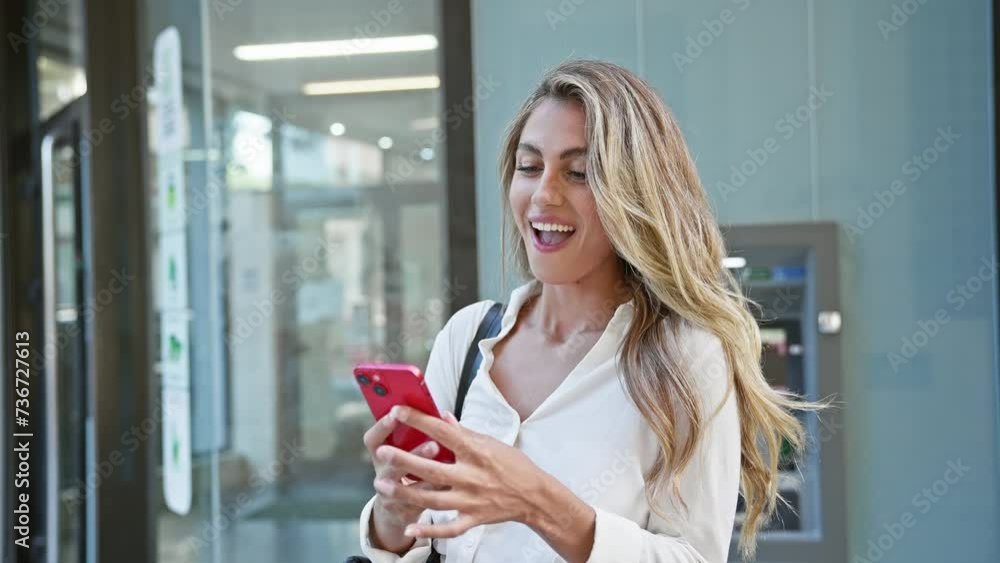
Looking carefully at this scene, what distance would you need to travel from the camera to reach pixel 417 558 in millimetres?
1694

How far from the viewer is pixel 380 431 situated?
139 cm

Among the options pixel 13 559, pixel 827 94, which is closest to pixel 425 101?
pixel 827 94

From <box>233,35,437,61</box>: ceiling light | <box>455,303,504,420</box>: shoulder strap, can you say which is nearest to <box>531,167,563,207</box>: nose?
<box>455,303,504,420</box>: shoulder strap

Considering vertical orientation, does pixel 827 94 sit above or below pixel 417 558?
above

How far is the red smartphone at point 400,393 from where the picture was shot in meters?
1.34

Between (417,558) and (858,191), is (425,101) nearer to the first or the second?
(858,191)

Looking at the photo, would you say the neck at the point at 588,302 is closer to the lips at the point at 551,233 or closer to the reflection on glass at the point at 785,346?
the lips at the point at 551,233

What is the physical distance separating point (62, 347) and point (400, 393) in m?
4.51

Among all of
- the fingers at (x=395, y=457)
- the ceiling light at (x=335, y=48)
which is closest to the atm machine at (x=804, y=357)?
the ceiling light at (x=335, y=48)

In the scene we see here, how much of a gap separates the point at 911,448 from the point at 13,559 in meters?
4.61

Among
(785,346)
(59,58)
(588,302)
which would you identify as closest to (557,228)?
(588,302)

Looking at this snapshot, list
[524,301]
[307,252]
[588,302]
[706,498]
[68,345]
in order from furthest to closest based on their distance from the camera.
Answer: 1. [68,345]
2. [307,252]
3. [524,301]
4. [588,302]
5. [706,498]

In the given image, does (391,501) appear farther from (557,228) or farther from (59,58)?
(59,58)

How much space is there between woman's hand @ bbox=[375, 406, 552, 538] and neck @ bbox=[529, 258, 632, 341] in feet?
1.60
